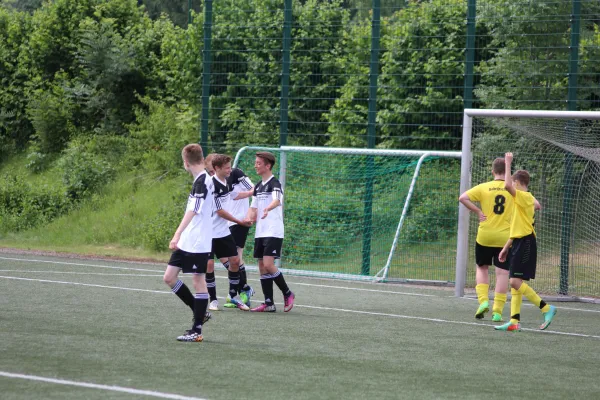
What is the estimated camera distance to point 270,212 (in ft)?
37.1

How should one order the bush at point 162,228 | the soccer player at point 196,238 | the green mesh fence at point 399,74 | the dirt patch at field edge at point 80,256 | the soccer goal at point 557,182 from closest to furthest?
1. the soccer player at point 196,238
2. the soccer goal at point 557,182
3. the green mesh fence at point 399,74
4. the dirt patch at field edge at point 80,256
5. the bush at point 162,228

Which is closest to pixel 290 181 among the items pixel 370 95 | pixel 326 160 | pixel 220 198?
pixel 326 160

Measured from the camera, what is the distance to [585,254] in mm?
13977

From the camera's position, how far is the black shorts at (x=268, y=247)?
11.2 meters

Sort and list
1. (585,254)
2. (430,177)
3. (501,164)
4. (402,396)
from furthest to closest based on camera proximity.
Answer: (430,177), (585,254), (501,164), (402,396)

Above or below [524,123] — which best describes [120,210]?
below

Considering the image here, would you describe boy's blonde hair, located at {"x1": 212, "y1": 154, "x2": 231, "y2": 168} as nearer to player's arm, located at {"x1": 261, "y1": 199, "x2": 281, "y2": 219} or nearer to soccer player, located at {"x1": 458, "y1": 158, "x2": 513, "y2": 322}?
player's arm, located at {"x1": 261, "y1": 199, "x2": 281, "y2": 219}

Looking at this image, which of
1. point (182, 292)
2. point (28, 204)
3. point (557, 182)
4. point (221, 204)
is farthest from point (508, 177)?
point (28, 204)

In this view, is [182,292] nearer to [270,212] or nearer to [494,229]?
[270,212]

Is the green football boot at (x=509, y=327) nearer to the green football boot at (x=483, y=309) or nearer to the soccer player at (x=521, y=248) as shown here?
the soccer player at (x=521, y=248)

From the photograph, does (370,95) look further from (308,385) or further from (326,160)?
(308,385)

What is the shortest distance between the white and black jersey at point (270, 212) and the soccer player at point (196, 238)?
2.63 metres

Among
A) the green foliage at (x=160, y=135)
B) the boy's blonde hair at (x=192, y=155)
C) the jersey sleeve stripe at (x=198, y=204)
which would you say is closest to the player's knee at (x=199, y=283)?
the jersey sleeve stripe at (x=198, y=204)

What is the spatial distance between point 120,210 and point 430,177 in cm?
1002
